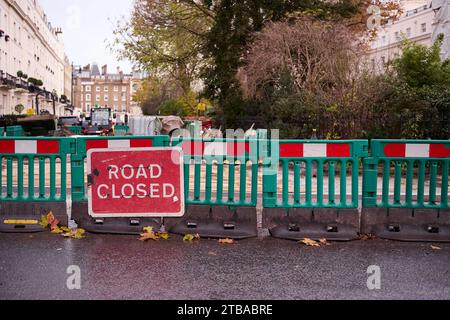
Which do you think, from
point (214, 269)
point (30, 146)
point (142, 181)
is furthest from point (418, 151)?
point (30, 146)

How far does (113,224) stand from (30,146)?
5.30 feet

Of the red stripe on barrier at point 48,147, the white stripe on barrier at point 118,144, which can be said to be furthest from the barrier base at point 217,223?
the red stripe on barrier at point 48,147

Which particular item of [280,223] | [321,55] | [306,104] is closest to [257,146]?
[280,223]

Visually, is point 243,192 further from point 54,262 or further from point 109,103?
point 109,103

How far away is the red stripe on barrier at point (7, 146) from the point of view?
7262 mm

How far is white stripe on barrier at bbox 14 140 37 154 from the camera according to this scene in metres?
7.23

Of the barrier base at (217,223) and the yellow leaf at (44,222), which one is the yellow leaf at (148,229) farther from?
the yellow leaf at (44,222)

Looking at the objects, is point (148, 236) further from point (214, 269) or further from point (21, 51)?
point (21, 51)

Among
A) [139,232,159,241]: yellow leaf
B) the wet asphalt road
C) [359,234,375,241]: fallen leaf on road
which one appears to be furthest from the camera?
[359,234,375,241]: fallen leaf on road

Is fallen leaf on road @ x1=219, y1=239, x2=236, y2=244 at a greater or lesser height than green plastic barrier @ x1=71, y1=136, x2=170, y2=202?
lesser

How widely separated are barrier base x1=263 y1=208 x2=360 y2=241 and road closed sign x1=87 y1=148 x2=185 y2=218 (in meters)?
1.24

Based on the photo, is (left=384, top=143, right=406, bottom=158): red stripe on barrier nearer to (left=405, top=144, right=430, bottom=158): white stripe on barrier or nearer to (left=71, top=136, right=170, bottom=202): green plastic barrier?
(left=405, top=144, right=430, bottom=158): white stripe on barrier

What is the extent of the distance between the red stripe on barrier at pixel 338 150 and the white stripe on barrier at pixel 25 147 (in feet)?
13.3

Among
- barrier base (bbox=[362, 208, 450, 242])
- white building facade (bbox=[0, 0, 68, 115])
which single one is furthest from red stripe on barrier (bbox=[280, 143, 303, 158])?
white building facade (bbox=[0, 0, 68, 115])
